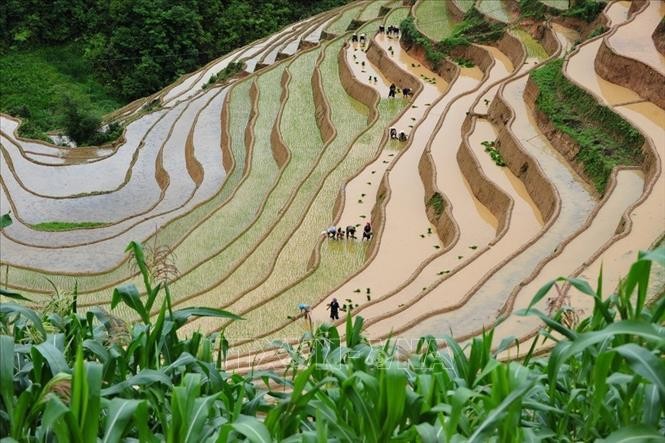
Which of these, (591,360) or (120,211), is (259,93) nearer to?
(120,211)

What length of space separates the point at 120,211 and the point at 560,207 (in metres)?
10.8

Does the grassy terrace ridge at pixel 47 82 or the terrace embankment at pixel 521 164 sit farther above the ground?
→ the grassy terrace ridge at pixel 47 82

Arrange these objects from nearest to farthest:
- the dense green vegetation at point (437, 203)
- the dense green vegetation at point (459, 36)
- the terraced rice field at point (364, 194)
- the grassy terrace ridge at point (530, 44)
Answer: the terraced rice field at point (364, 194) → the dense green vegetation at point (437, 203) → the grassy terrace ridge at point (530, 44) → the dense green vegetation at point (459, 36)

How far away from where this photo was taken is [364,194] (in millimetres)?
16703

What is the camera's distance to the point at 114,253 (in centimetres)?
1730

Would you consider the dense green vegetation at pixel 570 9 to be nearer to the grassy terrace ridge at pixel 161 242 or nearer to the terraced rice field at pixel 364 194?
the terraced rice field at pixel 364 194

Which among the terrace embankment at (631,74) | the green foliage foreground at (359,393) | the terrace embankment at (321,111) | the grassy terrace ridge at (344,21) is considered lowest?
the green foliage foreground at (359,393)

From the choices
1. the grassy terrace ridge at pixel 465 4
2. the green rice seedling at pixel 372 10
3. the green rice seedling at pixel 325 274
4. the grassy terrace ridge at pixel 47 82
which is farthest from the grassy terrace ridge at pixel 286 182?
the grassy terrace ridge at pixel 47 82

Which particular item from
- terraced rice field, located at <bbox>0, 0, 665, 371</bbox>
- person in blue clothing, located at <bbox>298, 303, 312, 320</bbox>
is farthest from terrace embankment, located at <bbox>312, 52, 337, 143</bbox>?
person in blue clothing, located at <bbox>298, 303, 312, 320</bbox>

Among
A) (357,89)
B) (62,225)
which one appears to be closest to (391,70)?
(357,89)

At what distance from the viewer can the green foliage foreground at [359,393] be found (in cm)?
336

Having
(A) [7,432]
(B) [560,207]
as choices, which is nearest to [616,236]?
(B) [560,207]

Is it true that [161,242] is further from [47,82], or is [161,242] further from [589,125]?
[47,82]

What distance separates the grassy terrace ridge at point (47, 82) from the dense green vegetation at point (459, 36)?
14194 millimetres
